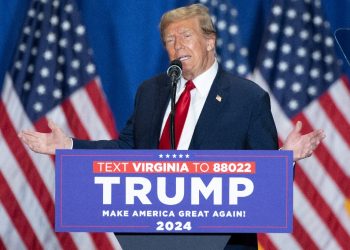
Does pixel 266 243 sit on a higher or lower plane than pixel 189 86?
lower

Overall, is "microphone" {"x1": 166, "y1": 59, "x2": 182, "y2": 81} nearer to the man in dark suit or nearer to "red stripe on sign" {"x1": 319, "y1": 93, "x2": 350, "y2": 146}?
the man in dark suit

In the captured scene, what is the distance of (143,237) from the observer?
2.13 m

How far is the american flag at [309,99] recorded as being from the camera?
4414mm

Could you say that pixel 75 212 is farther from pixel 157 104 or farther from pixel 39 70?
pixel 39 70

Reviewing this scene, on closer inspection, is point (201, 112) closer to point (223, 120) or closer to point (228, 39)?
point (223, 120)

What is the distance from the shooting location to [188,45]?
2.77 m

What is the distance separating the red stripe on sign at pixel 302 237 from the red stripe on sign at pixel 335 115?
586 millimetres

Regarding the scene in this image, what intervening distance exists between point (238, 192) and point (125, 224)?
315mm

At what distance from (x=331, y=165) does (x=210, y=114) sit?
6.85 feet

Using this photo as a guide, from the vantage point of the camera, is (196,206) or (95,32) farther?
(95,32)

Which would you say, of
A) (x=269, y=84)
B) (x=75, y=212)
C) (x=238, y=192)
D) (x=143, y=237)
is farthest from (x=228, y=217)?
(x=269, y=84)

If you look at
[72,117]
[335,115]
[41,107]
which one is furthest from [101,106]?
[335,115]

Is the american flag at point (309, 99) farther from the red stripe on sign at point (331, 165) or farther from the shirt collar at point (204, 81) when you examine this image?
the shirt collar at point (204, 81)

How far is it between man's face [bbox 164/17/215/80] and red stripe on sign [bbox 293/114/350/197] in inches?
69.7
